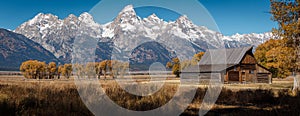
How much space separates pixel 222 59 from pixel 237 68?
3.66 m

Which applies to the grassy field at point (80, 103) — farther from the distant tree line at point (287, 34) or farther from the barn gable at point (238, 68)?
the barn gable at point (238, 68)

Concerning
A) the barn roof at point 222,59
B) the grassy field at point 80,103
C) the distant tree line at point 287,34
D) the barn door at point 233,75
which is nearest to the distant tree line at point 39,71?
the barn roof at point 222,59

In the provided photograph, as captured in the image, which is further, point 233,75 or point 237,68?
point 237,68

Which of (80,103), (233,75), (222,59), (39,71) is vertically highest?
(222,59)

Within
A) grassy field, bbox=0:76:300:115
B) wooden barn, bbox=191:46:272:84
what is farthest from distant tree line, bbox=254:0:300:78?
wooden barn, bbox=191:46:272:84

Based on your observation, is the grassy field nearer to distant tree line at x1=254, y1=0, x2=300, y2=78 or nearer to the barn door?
distant tree line at x1=254, y1=0, x2=300, y2=78

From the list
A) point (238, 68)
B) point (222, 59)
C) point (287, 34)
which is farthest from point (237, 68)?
point (287, 34)

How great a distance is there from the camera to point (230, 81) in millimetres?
52531

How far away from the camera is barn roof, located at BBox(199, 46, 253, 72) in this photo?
177 ft

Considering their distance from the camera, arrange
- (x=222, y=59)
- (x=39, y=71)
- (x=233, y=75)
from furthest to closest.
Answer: (x=39, y=71), (x=222, y=59), (x=233, y=75)

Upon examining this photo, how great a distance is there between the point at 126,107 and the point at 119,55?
6963 mm

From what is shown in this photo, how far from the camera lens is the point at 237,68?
2110 inches

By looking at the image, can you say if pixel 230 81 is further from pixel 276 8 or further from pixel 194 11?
pixel 194 11

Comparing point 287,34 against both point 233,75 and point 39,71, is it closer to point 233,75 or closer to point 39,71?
point 233,75
